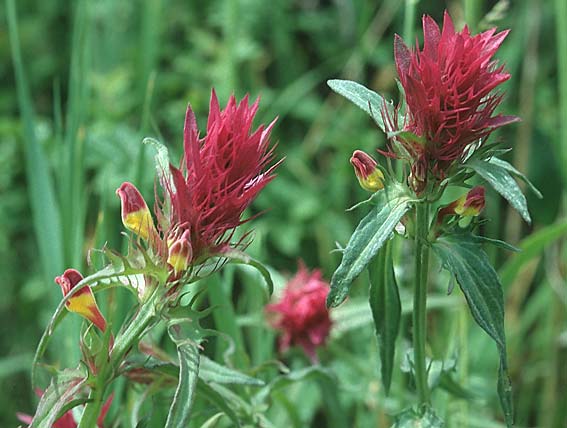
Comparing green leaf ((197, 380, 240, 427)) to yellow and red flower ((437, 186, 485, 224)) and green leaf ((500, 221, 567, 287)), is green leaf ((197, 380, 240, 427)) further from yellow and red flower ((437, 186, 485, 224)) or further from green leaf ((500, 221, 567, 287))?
green leaf ((500, 221, 567, 287))

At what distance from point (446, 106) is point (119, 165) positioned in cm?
105

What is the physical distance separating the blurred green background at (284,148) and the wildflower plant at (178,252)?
0.34 metres

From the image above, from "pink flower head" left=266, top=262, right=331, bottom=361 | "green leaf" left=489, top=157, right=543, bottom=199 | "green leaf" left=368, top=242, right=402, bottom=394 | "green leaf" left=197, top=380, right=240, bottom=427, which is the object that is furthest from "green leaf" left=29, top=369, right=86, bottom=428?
"pink flower head" left=266, top=262, right=331, bottom=361

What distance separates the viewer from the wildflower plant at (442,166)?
0.76m

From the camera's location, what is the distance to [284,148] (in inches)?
89.5

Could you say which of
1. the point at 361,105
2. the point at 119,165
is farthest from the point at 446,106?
Answer: the point at 119,165

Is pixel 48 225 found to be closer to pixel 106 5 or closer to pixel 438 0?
pixel 106 5

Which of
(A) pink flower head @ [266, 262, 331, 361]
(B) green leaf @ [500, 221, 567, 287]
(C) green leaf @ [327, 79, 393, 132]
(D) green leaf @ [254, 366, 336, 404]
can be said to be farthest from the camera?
(A) pink flower head @ [266, 262, 331, 361]

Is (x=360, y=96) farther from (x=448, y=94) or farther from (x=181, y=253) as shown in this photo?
(x=181, y=253)

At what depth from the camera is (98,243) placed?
1241mm

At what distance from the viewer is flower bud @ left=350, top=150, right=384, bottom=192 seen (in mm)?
813

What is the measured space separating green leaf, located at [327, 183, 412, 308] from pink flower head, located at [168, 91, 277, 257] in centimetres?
9

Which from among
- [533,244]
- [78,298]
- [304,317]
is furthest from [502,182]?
[304,317]

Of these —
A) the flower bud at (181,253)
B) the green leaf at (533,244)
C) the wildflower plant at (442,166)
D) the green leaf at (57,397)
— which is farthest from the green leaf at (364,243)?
the green leaf at (533,244)
